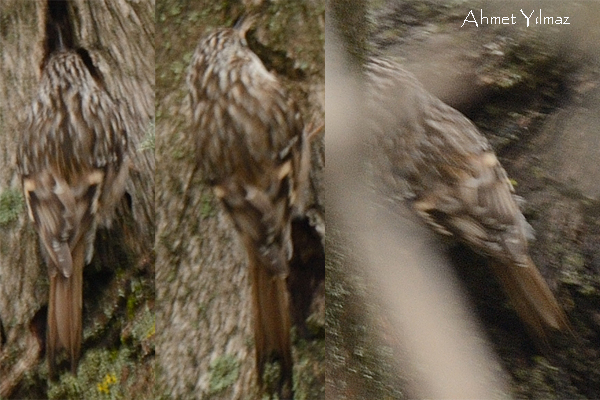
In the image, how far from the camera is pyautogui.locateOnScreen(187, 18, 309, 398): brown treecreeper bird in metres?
1.36

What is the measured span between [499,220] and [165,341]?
33.8 inches

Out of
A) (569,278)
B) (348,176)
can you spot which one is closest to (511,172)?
(569,278)

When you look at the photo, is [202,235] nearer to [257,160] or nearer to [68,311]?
[257,160]

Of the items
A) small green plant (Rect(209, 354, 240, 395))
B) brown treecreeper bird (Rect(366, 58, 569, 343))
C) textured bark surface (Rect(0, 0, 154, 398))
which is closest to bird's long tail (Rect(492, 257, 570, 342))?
brown treecreeper bird (Rect(366, 58, 569, 343))

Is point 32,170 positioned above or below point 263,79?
below

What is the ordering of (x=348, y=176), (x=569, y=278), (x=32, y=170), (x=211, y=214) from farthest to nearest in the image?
(x=32, y=170), (x=211, y=214), (x=348, y=176), (x=569, y=278)

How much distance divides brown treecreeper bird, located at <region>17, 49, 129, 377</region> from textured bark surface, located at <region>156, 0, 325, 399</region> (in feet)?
0.49

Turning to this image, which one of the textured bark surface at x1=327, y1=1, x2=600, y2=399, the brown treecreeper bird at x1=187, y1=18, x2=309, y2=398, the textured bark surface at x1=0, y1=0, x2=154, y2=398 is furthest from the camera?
the textured bark surface at x1=0, y1=0, x2=154, y2=398

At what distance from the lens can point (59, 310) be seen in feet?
5.14

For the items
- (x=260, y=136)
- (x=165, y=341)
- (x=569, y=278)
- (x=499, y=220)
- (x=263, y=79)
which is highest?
(x=263, y=79)

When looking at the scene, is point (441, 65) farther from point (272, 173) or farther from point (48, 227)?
point (48, 227)

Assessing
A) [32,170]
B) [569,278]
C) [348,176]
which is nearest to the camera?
[569,278]

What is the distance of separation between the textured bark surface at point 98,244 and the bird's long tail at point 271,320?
0.28m

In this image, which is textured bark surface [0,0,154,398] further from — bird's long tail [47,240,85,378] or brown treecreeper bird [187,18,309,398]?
brown treecreeper bird [187,18,309,398]
